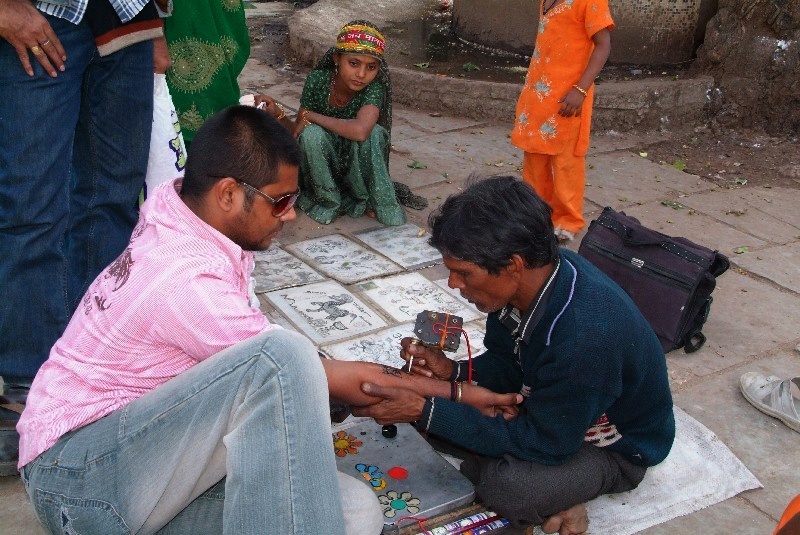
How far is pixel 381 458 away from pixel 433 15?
7.05 meters

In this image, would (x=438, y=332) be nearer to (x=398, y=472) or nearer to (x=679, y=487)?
(x=398, y=472)

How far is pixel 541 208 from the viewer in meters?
2.24

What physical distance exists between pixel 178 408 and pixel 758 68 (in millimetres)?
5836

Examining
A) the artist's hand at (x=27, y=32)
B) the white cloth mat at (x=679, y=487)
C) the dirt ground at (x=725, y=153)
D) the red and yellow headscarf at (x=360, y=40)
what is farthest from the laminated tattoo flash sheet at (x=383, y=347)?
the dirt ground at (x=725, y=153)

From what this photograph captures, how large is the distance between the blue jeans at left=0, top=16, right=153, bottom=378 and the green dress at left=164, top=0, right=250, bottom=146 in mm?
696

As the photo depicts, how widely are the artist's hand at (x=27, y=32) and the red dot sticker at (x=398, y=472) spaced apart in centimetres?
160

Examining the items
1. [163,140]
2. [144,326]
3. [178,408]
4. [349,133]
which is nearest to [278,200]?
Answer: [144,326]

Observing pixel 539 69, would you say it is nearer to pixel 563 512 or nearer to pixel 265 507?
pixel 563 512

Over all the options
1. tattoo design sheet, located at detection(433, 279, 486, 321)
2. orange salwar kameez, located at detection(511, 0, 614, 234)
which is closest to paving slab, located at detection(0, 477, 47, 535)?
tattoo design sheet, located at detection(433, 279, 486, 321)

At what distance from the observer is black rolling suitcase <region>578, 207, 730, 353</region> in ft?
10.9

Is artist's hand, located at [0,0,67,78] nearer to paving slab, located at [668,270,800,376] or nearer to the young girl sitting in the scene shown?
the young girl sitting

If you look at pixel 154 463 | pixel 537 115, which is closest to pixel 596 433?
pixel 154 463

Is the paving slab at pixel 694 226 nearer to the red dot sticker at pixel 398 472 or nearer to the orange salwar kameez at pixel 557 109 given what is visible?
the orange salwar kameez at pixel 557 109

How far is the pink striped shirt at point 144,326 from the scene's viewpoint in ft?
6.12
